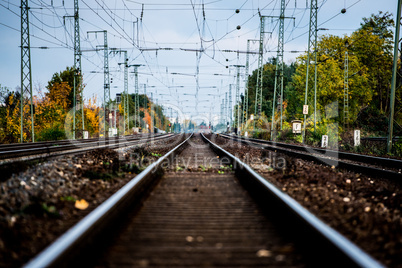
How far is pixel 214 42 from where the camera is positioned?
928 inches

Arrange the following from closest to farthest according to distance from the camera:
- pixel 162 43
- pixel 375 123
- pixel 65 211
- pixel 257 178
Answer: pixel 65 211 → pixel 257 178 → pixel 162 43 → pixel 375 123

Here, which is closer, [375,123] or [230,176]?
[230,176]

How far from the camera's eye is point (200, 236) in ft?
11.1

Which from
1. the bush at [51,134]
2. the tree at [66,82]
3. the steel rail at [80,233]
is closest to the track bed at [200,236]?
the steel rail at [80,233]

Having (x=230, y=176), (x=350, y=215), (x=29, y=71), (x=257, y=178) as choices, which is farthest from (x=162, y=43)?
(x=350, y=215)

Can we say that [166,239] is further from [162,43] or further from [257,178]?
[162,43]

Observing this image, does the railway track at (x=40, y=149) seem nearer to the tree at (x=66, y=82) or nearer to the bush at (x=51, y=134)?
the bush at (x=51, y=134)

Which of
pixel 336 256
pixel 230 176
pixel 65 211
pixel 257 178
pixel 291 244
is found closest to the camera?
pixel 336 256

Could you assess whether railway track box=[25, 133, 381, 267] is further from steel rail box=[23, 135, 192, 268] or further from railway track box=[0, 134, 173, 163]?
railway track box=[0, 134, 173, 163]

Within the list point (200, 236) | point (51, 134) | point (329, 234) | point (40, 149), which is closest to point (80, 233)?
point (200, 236)

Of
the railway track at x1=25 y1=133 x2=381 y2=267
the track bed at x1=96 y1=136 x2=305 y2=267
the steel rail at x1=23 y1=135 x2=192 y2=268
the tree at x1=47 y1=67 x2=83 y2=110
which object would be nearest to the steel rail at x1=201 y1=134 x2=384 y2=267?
the railway track at x1=25 y1=133 x2=381 y2=267

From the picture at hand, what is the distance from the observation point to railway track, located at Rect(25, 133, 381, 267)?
2.54 m

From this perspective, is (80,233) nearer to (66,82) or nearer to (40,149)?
(40,149)

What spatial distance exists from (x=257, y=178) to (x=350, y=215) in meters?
1.96
